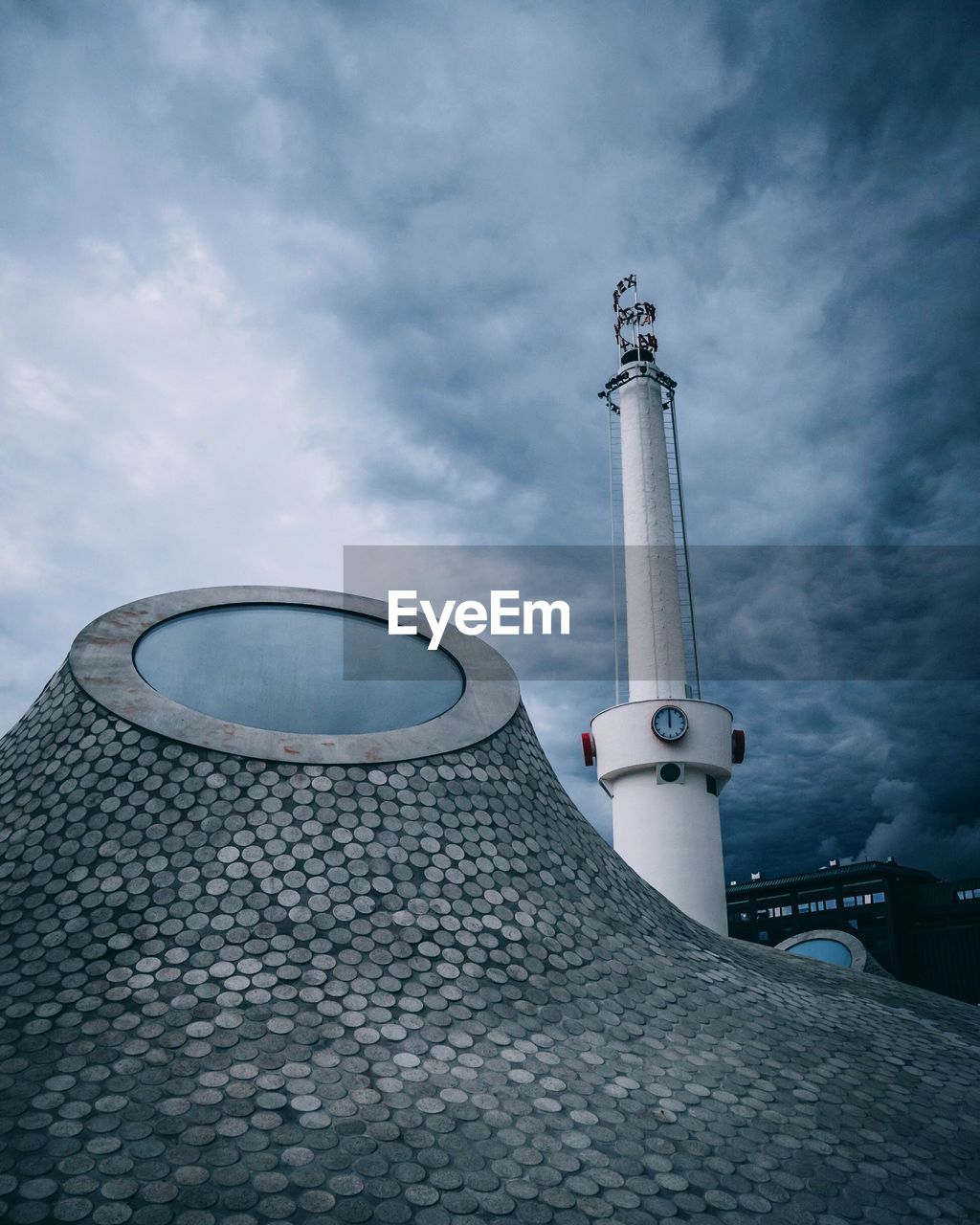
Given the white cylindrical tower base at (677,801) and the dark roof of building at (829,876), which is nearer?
the white cylindrical tower base at (677,801)

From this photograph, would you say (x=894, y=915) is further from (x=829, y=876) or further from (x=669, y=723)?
(x=669, y=723)

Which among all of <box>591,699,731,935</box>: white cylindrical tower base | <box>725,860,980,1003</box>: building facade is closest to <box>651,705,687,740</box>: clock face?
<box>591,699,731,935</box>: white cylindrical tower base

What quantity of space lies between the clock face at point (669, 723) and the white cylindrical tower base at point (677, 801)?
0.48 feet

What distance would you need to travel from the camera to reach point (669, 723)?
2758 centimetres

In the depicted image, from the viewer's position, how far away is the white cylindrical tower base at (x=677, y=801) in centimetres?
2711

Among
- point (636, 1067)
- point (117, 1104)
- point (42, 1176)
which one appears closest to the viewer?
point (42, 1176)

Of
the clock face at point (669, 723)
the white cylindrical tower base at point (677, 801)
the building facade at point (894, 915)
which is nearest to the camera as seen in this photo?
the white cylindrical tower base at point (677, 801)

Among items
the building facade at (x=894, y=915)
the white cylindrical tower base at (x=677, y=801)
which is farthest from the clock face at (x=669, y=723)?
the building facade at (x=894, y=915)

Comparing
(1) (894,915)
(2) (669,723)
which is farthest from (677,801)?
(1) (894,915)

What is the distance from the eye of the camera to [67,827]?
10086 mm

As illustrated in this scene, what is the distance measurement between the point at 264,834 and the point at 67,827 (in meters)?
2.14

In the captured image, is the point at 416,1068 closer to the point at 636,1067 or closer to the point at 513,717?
the point at 636,1067

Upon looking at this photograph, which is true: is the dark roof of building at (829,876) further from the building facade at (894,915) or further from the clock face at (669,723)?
the clock face at (669,723)

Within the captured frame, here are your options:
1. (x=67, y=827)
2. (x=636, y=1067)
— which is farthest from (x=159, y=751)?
(x=636, y=1067)
